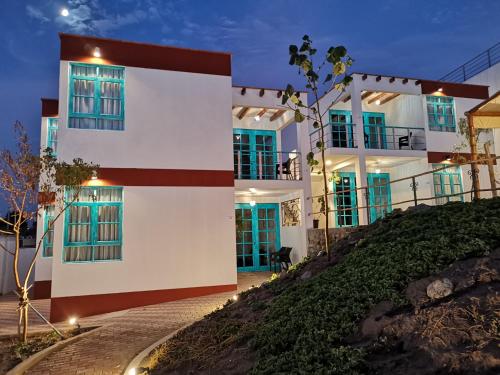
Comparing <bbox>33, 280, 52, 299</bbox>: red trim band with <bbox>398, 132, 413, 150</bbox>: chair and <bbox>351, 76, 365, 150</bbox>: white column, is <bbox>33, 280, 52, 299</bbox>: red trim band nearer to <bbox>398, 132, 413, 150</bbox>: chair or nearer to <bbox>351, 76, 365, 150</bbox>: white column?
<bbox>351, 76, 365, 150</bbox>: white column

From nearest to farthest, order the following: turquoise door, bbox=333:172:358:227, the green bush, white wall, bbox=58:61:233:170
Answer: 1. the green bush
2. white wall, bbox=58:61:233:170
3. turquoise door, bbox=333:172:358:227

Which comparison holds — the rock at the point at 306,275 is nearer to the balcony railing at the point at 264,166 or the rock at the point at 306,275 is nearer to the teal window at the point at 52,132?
the balcony railing at the point at 264,166

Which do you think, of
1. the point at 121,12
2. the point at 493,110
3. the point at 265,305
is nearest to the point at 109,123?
the point at 265,305

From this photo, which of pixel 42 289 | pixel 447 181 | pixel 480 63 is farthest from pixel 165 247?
pixel 480 63

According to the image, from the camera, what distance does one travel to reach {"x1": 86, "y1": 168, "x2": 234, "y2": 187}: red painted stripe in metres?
8.88

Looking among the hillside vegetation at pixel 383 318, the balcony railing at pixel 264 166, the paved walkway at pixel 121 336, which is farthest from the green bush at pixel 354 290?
the balcony railing at pixel 264 166

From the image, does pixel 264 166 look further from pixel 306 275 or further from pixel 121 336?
pixel 121 336

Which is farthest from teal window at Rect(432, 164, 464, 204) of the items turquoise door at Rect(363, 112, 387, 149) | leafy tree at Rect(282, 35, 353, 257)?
leafy tree at Rect(282, 35, 353, 257)

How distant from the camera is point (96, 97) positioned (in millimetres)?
9094

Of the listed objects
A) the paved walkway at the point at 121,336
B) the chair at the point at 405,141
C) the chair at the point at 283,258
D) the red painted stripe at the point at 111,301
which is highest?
the chair at the point at 405,141

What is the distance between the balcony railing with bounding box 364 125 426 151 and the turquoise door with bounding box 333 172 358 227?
159 cm

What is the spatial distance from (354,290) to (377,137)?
40.0 ft

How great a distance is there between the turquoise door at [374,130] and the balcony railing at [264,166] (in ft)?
12.6

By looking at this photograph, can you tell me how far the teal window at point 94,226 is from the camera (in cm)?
849
